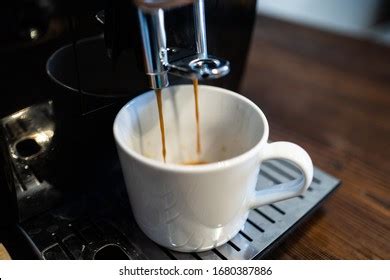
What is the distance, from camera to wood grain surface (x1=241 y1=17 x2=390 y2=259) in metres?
0.34

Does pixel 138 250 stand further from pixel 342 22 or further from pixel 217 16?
pixel 342 22

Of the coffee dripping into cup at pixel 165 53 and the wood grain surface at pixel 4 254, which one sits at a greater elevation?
the coffee dripping into cup at pixel 165 53

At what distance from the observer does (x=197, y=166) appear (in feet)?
0.81

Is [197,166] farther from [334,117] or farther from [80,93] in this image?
[334,117]

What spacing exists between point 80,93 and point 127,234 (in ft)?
0.37

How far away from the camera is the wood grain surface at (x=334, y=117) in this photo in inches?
13.4

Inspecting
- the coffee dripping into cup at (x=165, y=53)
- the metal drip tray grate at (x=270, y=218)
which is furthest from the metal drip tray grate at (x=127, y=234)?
the coffee dripping into cup at (x=165, y=53)

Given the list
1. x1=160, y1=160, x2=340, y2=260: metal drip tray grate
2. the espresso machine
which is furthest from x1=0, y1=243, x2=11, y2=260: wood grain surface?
x1=160, y1=160, x2=340, y2=260: metal drip tray grate

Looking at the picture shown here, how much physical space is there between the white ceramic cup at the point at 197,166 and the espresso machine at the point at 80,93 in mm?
24

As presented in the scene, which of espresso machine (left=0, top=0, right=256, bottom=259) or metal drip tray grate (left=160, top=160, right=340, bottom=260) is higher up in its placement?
espresso machine (left=0, top=0, right=256, bottom=259)

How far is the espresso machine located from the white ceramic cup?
0.02m

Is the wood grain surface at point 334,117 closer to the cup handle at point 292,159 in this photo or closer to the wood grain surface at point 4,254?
the cup handle at point 292,159

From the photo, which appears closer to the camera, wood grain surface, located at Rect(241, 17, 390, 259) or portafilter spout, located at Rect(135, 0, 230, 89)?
portafilter spout, located at Rect(135, 0, 230, 89)

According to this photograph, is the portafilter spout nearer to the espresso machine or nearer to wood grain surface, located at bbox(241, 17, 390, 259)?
the espresso machine
